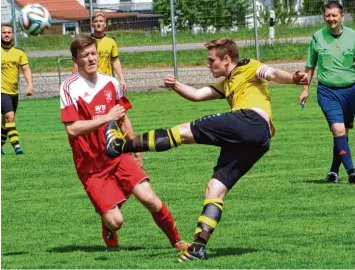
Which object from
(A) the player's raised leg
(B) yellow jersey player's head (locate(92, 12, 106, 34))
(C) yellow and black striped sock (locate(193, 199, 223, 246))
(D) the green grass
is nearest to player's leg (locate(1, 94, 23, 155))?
(B) yellow jersey player's head (locate(92, 12, 106, 34))

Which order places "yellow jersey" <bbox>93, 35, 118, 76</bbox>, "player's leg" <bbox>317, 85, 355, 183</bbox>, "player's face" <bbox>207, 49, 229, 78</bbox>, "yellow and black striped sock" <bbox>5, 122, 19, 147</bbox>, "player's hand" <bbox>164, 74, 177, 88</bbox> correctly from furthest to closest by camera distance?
"yellow jersey" <bbox>93, 35, 118, 76</bbox> < "yellow and black striped sock" <bbox>5, 122, 19, 147</bbox> < "player's leg" <bbox>317, 85, 355, 183</bbox> < "player's hand" <bbox>164, 74, 177, 88</bbox> < "player's face" <bbox>207, 49, 229, 78</bbox>

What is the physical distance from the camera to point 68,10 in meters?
33.1

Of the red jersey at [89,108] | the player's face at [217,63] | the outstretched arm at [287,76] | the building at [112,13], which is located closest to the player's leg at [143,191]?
the red jersey at [89,108]

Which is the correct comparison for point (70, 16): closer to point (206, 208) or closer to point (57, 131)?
point (57, 131)

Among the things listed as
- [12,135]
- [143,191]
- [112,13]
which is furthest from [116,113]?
[112,13]

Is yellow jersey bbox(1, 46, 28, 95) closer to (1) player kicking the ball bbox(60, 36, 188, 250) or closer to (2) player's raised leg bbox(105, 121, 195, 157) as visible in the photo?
(1) player kicking the ball bbox(60, 36, 188, 250)

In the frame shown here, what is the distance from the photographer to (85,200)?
12.4m

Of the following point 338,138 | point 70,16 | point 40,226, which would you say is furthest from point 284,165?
point 70,16

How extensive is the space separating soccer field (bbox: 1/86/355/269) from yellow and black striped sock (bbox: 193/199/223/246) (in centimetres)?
18

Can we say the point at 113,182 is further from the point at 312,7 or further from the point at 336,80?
the point at 312,7

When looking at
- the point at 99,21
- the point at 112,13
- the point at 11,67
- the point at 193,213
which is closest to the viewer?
the point at 193,213

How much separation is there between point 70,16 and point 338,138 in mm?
19734

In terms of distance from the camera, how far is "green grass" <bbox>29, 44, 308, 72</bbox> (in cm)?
3052

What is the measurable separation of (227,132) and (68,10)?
2548 centimetres
